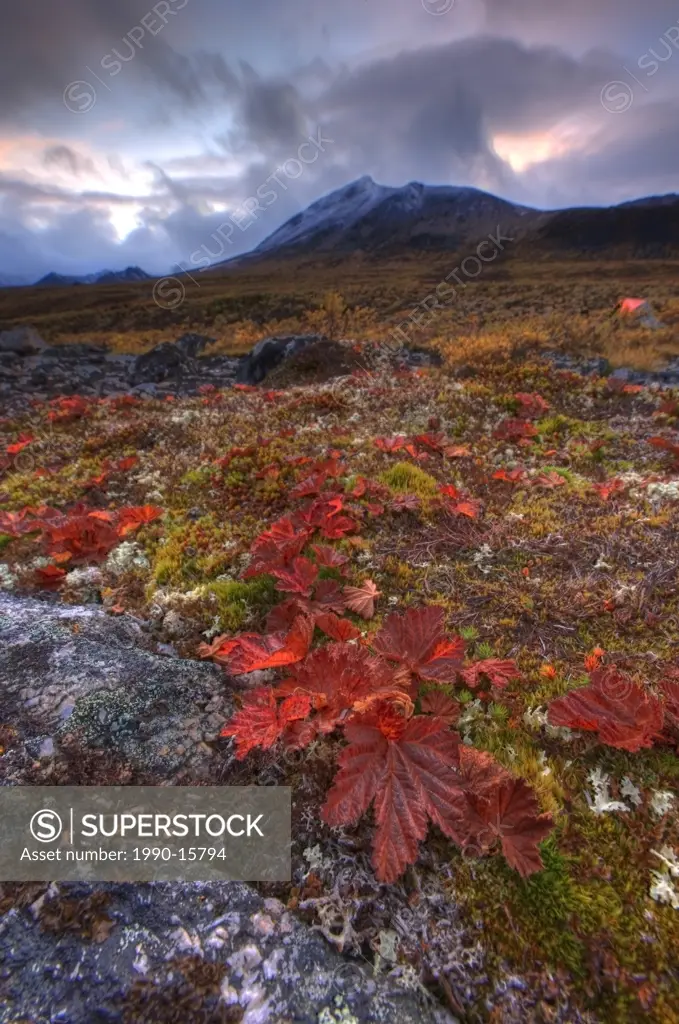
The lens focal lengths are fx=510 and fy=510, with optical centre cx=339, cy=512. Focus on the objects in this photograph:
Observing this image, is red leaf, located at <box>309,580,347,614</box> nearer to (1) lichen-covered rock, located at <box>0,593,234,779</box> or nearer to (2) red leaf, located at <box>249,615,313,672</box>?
(2) red leaf, located at <box>249,615,313,672</box>

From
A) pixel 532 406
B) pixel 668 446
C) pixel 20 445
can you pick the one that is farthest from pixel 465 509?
pixel 20 445

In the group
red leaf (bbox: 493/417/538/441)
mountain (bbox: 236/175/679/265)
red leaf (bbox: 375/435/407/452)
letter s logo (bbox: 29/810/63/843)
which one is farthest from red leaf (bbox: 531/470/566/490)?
mountain (bbox: 236/175/679/265)

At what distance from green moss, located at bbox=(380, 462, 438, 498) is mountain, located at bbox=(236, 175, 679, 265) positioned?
344 ft

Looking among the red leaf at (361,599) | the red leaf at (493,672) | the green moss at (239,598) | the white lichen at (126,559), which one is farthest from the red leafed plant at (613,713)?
the white lichen at (126,559)

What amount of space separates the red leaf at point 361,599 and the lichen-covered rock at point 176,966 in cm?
232

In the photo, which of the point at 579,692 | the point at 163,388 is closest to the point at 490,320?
the point at 163,388

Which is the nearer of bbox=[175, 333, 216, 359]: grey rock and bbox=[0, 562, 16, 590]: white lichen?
bbox=[0, 562, 16, 590]: white lichen

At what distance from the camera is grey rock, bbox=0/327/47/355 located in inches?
1302

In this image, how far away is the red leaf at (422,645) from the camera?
3233 millimetres

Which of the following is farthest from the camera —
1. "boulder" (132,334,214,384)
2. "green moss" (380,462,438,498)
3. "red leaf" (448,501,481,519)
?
"boulder" (132,334,214,384)

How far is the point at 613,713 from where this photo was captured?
3123mm

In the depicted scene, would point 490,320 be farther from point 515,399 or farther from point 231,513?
point 231,513

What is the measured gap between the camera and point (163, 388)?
2619 cm

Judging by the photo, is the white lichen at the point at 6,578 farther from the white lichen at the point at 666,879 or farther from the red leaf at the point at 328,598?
the white lichen at the point at 666,879
